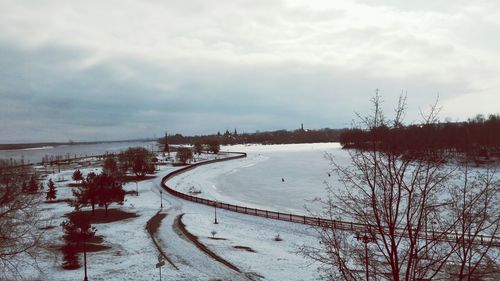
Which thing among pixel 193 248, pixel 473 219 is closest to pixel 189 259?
pixel 193 248

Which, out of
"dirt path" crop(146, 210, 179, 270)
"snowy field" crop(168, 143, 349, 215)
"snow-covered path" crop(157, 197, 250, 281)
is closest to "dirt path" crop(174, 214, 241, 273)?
"snow-covered path" crop(157, 197, 250, 281)

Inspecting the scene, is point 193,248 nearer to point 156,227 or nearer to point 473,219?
point 156,227

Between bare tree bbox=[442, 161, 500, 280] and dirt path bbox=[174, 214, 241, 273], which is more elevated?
bare tree bbox=[442, 161, 500, 280]

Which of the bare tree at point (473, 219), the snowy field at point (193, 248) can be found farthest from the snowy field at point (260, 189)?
the bare tree at point (473, 219)

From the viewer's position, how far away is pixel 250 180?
7919cm

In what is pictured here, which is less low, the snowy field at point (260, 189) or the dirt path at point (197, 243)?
the snowy field at point (260, 189)

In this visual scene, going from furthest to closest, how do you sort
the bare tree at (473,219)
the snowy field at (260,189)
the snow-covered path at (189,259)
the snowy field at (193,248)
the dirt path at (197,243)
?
the snowy field at (260,189) → the dirt path at (197,243) → the snowy field at (193,248) → the snow-covered path at (189,259) → the bare tree at (473,219)

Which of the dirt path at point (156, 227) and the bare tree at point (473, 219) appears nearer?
the bare tree at point (473, 219)

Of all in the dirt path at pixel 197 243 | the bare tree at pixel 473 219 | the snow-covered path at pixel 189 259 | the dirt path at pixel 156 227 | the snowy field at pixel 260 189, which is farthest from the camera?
the snowy field at pixel 260 189

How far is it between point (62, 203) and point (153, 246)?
31371 mm

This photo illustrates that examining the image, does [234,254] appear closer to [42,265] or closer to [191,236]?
[191,236]

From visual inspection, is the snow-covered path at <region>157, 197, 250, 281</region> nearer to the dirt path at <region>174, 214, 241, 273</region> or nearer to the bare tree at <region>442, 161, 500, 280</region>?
the dirt path at <region>174, 214, 241, 273</region>

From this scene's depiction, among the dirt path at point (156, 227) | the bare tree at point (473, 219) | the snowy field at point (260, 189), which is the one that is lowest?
the dirt path at point (156, 227)

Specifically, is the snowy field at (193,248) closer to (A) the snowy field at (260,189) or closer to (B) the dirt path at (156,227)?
(B) the dirt path at (156,227)
